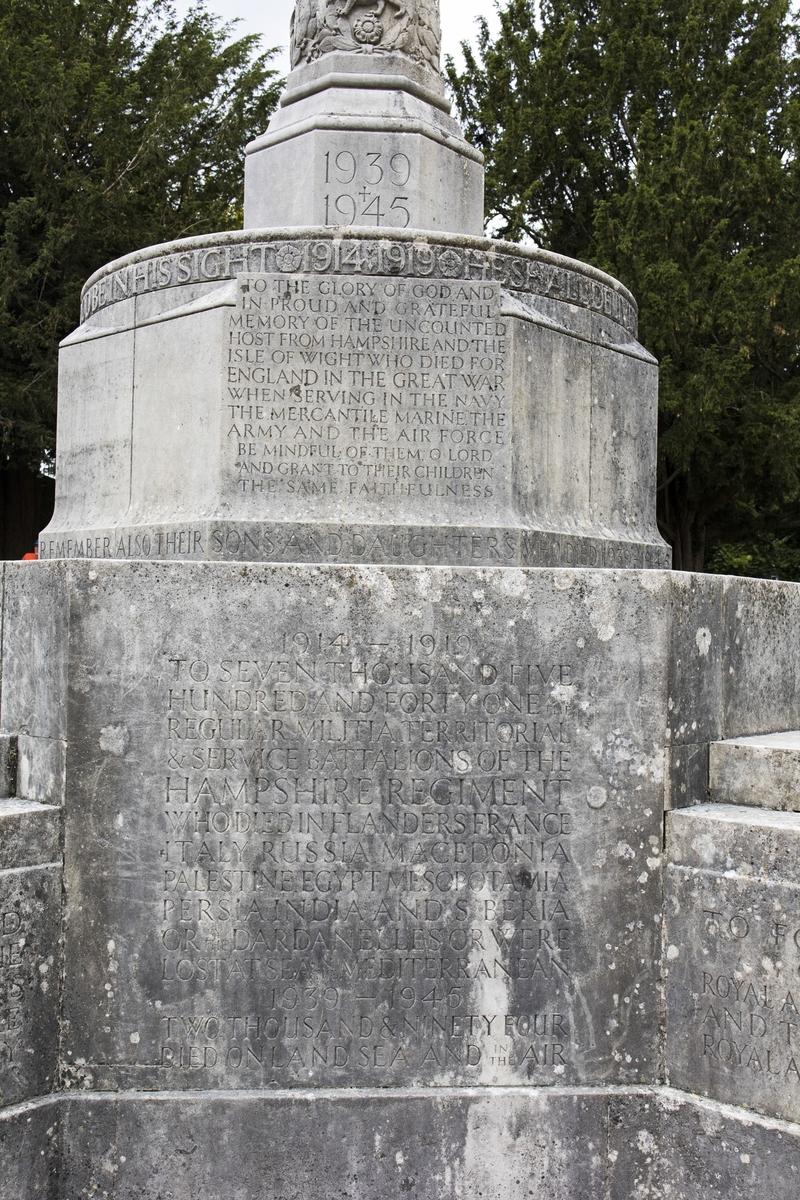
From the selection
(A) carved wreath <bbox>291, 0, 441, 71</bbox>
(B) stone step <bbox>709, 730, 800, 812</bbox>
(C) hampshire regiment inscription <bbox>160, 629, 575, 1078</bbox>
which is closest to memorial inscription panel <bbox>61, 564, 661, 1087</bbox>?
(C) hampshire regiment inscription <bbox>160, 629, 575, 1078</bbox>

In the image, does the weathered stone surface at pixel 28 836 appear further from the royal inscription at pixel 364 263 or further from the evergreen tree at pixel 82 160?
the evergreen tree at pixel 82 160

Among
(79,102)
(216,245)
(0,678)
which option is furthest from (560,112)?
(0,678)

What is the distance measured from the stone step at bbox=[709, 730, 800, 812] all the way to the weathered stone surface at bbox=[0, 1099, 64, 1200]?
2.50m

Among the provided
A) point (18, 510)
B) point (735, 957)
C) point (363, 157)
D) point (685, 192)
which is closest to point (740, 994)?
point (735, 957)

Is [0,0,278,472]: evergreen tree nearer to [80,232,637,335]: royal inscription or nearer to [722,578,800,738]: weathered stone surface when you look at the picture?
[80,232,637,335]: royal inscription

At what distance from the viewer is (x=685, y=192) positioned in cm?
1723

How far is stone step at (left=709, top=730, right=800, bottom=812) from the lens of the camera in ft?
12.1

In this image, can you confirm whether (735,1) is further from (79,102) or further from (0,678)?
(0,678)

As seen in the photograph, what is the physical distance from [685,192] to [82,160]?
10.5 metres

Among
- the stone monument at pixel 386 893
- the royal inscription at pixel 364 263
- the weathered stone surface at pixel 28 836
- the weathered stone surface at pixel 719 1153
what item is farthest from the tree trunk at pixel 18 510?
the weathered stone surface at pixel 719 1153

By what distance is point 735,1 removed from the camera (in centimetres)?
1912

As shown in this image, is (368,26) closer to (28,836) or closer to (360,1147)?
(28,836)

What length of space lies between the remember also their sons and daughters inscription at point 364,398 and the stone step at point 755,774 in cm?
132

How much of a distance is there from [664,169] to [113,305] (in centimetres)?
1483
